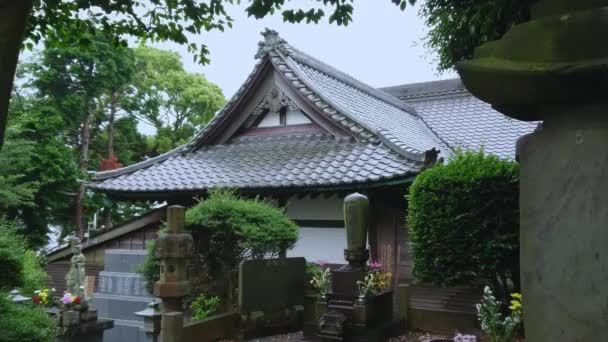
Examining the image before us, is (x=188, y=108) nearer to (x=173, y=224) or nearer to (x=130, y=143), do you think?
(x=130, y=143)

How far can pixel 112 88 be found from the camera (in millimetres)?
20875

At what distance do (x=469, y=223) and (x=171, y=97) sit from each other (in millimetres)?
21222

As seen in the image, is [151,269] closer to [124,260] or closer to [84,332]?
[84,332]

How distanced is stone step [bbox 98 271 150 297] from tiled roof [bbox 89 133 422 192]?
76.6 inches

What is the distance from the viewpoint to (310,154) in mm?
10617

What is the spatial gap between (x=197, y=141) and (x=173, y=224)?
6.55 meters

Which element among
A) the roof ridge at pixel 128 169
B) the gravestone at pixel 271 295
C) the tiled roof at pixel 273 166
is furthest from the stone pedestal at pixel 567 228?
the roof ridge at pixel 128 169

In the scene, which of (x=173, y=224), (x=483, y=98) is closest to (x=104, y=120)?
(x=173, y=224)

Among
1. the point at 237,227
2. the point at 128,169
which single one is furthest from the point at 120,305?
the point at 237,227

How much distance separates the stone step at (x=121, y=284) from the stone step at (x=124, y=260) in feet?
0.38

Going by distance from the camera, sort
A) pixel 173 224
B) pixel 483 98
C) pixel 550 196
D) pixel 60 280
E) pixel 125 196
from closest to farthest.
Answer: pixel 550 196, pixel 483 98, pixel 173 224, pixel 125 196, pixel 60 280

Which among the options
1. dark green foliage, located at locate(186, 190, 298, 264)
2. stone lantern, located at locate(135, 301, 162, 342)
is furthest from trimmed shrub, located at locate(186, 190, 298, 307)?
stone lantern, located at locate(135, 301, 162, 342)

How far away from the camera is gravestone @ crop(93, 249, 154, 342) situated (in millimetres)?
10398

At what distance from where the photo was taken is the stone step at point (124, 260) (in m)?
10.7
